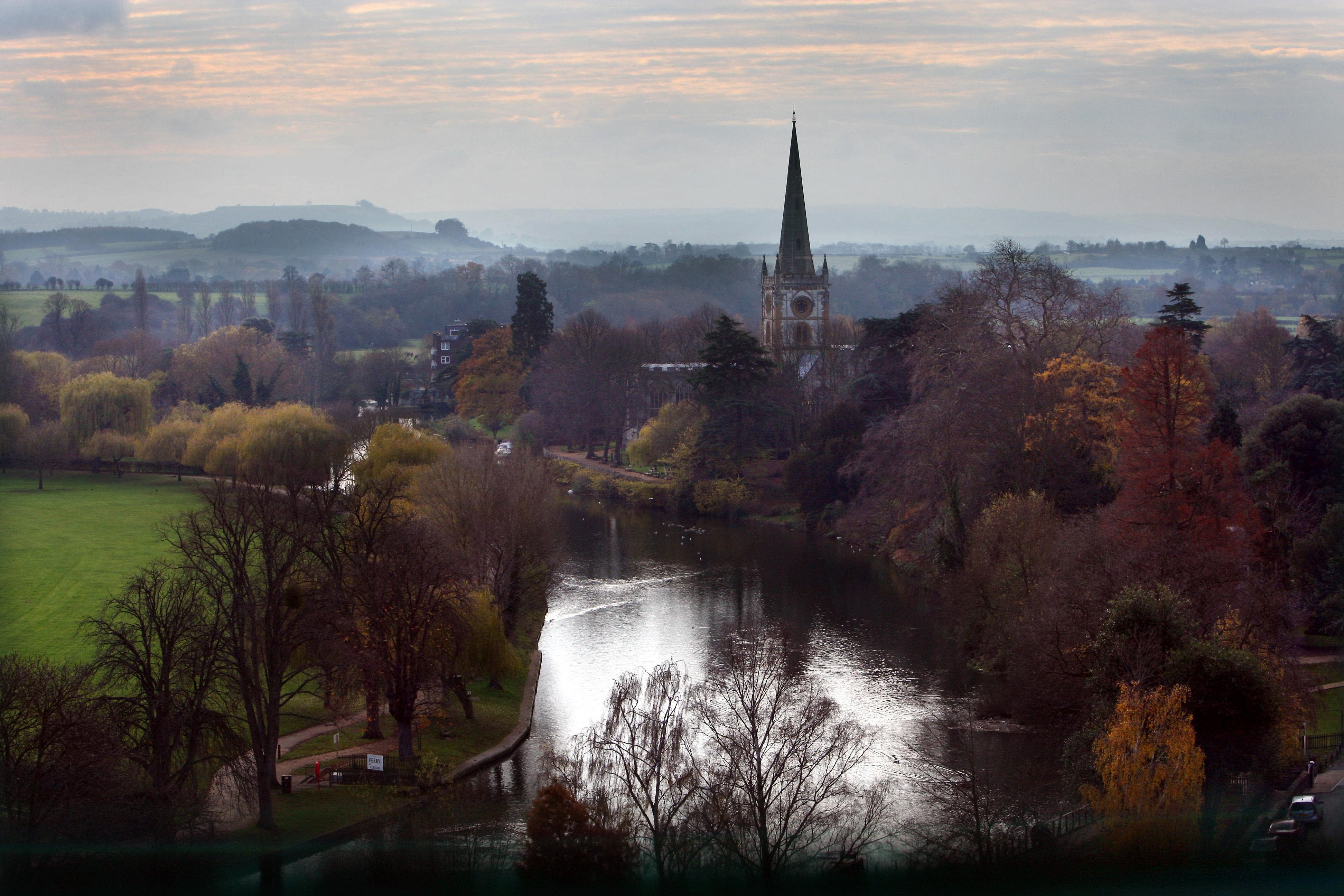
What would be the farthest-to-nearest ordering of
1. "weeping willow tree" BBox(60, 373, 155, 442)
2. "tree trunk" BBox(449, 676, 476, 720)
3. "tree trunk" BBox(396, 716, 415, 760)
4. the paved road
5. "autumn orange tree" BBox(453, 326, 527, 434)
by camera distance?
1. "autumn orange tree" BBox(453, 326, 527, 434)
2. "weeping willow tree" BBox(60, 373, 155, 442)
3. "tree trunk" BBox(449, 676, 476, 720)
4. "tree trunk" BBox(396, 716, 415, 760)
5. the paved road

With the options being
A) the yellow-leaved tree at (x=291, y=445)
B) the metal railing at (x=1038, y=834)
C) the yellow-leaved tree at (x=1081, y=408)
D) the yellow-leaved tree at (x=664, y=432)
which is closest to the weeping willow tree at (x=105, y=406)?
the yellow-leaved tree at (x=291, y=445)

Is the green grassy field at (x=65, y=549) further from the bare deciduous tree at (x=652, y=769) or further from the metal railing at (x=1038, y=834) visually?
the metal railing at (x=1038, y=834)

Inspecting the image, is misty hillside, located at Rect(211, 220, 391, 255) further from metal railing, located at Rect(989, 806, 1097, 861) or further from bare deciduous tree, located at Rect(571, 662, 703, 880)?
metal railing, located at Rect(989, 806, 1097, 861)

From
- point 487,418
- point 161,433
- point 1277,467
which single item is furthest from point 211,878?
point 487,418

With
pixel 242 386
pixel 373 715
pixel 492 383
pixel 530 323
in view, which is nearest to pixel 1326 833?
pixel 373 715

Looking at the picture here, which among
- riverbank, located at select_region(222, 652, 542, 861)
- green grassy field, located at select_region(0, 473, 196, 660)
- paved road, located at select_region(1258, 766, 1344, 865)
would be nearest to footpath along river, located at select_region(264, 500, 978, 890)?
riverbank, located at select_region(222, 652, 542, 861)

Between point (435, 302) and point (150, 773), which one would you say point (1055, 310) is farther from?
point (435, 302)

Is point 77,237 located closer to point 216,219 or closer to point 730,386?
point 730,386
